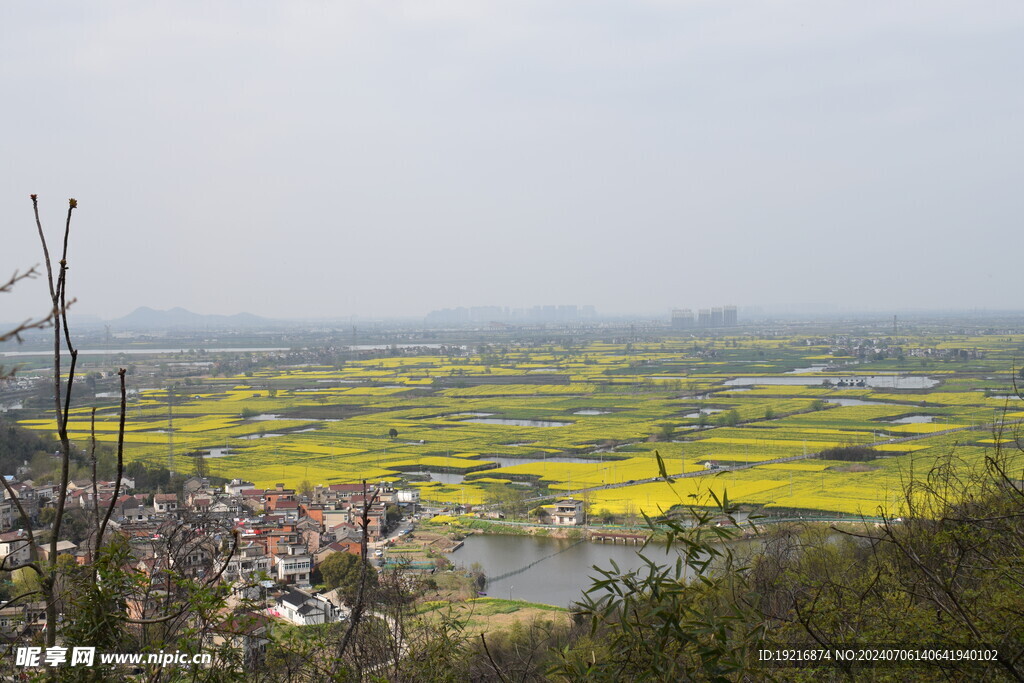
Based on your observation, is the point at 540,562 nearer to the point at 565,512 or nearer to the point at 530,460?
the point at 565,512

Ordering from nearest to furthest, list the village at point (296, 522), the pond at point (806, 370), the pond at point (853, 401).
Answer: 1. the village at point (296, 522)
2. the pond at point (853, 401)
3. the pond at point (806, 370)

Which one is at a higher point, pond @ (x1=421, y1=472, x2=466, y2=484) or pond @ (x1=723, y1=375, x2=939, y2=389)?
pond @ (x1=723, y1=375, x2=939, y2=389)

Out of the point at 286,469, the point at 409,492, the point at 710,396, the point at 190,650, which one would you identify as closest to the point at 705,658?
the point at 190,650

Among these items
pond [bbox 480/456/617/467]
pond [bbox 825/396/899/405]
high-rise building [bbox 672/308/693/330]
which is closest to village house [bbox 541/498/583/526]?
pond [bbox 480/456/617/467]

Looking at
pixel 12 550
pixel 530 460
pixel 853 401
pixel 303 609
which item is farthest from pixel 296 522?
pixel 853 401

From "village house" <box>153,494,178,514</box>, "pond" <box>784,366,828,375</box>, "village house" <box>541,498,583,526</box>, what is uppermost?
"pond" <box>784,366,828,375</box>

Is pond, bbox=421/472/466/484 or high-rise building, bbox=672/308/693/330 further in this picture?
high-rise building, bbox=672/308/693/330

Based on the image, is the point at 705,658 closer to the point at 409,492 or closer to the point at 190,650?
the point at 190,650

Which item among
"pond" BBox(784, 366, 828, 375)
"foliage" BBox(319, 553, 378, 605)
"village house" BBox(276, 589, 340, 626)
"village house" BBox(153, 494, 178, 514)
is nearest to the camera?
"village house" BBox(276, 589, 340, 626)

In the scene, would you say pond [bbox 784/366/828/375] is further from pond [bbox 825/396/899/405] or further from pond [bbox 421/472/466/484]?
pond [bbox 421/472/466/484]

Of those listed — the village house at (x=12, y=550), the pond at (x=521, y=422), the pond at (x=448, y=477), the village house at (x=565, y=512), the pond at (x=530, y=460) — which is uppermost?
the village house at (x=12, y=550)

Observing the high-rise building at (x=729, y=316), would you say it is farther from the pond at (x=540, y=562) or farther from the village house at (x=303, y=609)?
the village house at (x=303, y=609)

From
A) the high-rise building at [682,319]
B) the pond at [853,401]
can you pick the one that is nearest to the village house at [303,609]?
the pond at [853,401]
